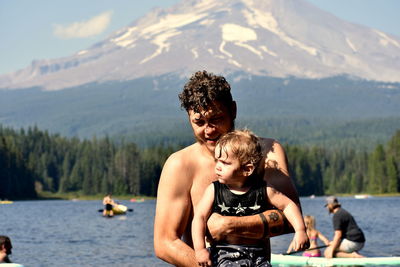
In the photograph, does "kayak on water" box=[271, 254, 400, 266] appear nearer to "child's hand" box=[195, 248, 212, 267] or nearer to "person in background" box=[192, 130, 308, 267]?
"person in background" box=[192, 130, 308, 267]

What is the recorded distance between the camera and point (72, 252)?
44.6m

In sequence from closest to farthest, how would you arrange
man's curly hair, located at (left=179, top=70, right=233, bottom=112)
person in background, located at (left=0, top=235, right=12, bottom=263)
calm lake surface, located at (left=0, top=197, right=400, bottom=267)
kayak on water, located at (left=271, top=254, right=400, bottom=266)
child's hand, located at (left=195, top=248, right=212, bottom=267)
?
child's hand, located at (left=195, top=248, right=212, bottom=267), man's curly hair, located at (left=179, top=70, right=233, bottom=112), person in background, located at (left=0, top=235, right=12, bottom=263), kayak on water, located at (left=271, top=254, right=400, bottom=266), calm lake surface, located at (left=0, top=197, right=400, bottom=267)

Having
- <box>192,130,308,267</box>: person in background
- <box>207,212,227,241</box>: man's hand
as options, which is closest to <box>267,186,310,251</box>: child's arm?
<box>192,130,308,267</box>: person in background

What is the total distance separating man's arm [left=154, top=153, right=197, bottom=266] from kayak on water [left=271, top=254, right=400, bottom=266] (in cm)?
1811

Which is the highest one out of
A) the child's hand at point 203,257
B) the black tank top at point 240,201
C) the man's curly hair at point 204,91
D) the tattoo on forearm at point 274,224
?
the man's curly hair at point 204,91

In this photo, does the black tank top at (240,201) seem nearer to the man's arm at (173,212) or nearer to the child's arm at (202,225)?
the child's arm at (202,225)

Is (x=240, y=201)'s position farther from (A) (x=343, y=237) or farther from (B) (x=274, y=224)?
(A) (x=343, y=237)

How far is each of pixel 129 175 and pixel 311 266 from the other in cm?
17640

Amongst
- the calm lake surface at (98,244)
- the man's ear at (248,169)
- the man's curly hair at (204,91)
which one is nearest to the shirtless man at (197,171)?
the man's curly hair at (204,91)

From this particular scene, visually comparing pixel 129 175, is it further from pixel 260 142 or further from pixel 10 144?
pixel 260 142

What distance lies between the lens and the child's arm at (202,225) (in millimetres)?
5480

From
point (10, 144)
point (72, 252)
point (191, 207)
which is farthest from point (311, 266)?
point (10, 144)

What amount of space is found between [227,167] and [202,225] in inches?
15.7

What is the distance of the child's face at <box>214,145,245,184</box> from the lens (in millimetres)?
5484
